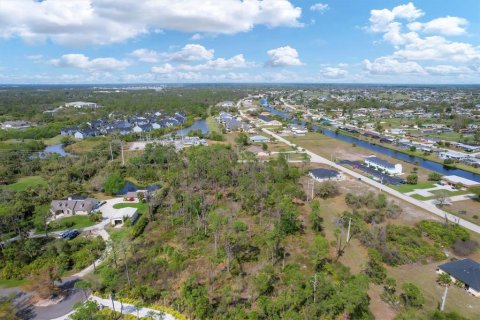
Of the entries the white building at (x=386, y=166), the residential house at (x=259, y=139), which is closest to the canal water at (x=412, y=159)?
the white building at (x=386, y=166)

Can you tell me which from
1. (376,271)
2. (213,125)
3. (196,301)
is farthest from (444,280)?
(213,125)

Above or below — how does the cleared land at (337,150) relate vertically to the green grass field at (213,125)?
below

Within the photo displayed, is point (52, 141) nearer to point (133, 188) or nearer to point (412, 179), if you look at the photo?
point (133, 188)

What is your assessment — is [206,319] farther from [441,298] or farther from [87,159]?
[87,159]

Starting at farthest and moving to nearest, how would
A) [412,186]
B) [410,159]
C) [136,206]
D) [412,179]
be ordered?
1. [410,159]
2. [412,179]
3. [412,186]
4. [136,206]

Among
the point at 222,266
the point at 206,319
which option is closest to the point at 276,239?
the point at 222,266

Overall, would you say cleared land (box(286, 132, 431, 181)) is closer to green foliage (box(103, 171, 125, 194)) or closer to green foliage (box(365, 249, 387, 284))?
green foliage (box(365, 249, 387, 284))

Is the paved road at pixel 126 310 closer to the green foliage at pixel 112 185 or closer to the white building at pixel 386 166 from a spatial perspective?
the green foliage at pixel 112 185
